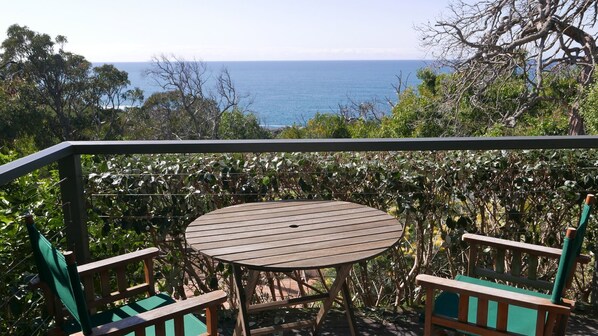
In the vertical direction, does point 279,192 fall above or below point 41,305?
above

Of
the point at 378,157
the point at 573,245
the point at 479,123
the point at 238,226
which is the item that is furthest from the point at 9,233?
the point at 479,123

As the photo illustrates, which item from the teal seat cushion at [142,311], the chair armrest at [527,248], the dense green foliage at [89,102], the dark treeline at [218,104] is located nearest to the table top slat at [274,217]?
the teal seat cushion at [142,311]

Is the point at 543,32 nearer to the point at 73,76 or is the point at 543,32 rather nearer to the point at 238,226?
the point at 238,226

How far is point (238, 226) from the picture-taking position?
251 cm

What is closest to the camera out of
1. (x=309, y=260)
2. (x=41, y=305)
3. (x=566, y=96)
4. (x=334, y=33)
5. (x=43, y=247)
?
(x=43, y=247)

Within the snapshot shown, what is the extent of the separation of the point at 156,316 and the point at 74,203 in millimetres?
1398

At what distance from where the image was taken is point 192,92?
30.6 meters

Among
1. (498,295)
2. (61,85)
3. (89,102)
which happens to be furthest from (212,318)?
(89,102)

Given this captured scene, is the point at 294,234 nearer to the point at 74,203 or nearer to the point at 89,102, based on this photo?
the point at 74,203

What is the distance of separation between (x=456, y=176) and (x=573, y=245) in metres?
1.52

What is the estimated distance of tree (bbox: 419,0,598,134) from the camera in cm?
1270

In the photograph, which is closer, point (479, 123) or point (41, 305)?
point (41, 305)

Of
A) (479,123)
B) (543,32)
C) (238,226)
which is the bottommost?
(479,123)

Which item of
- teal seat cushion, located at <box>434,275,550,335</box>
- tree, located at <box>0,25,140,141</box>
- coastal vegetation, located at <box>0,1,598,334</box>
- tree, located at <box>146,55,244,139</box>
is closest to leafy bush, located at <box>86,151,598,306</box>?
coastal vegetation, located at <box>0,1,598,334</box>
